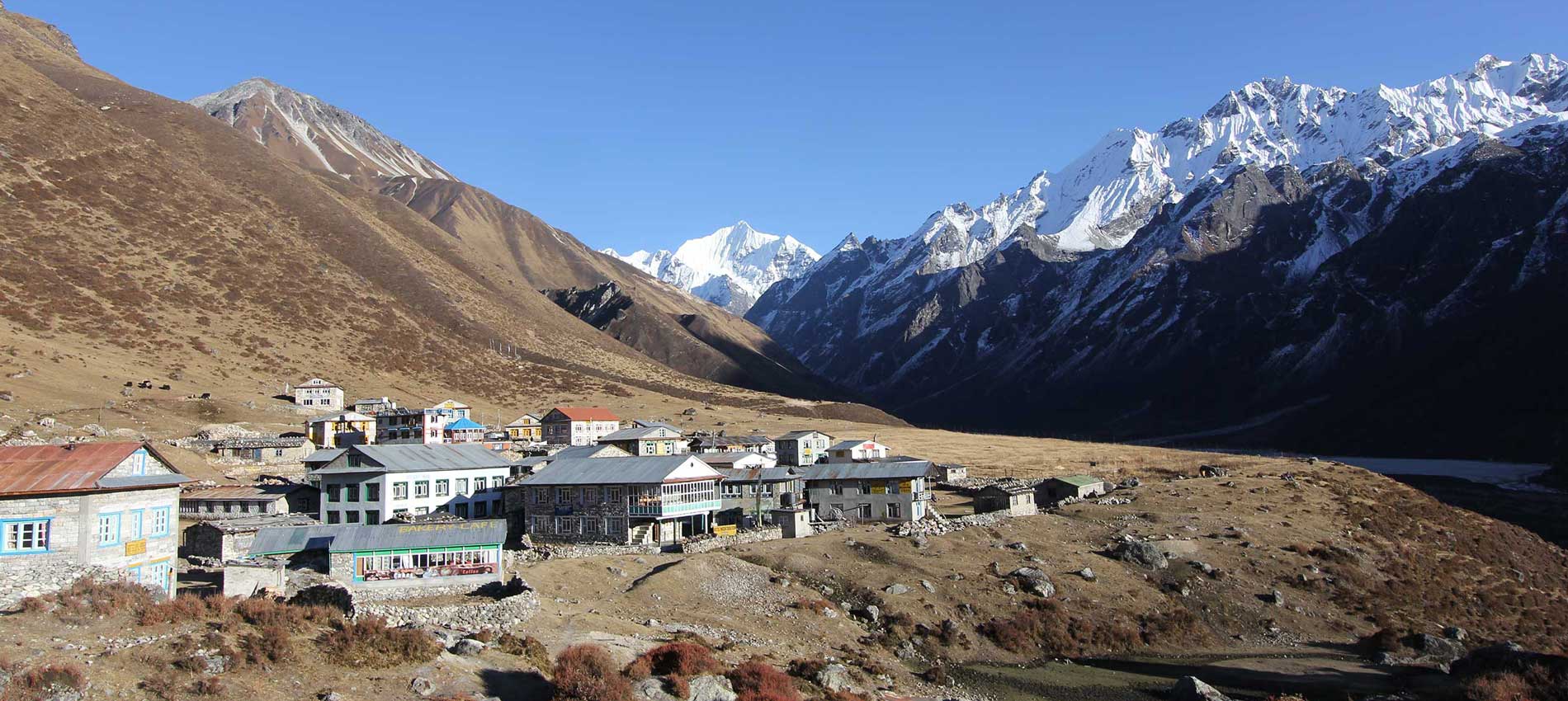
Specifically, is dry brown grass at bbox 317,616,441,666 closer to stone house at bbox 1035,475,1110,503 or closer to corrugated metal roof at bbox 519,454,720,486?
corrugated metal roof at bbox 519,454,720,486

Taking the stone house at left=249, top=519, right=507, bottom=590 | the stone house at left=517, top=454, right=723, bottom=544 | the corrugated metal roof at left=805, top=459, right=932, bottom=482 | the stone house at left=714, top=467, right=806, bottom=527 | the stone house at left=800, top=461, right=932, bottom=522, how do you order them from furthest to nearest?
the corrugated metal roof at left=805, top=459, right=932, bottom=482 → the stone house at left=800, top=461, right=932, bottom=522 → the stone house at left=714, top=467, right=806, bottom=527 → the stone house at left=517, top=454, right=723, bottom=544 → the stone house at left=249, top=519, right=507, bottom=590

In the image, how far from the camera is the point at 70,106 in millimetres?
195750

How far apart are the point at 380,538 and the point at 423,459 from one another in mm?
21993

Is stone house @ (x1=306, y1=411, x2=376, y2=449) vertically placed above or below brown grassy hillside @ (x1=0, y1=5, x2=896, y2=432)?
below

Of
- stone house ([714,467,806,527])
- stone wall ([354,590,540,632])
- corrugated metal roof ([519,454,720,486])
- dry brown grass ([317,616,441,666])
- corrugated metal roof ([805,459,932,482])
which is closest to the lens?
dry brown grass ([317,616,441,666])

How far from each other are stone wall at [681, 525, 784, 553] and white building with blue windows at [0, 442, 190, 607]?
85.8ft

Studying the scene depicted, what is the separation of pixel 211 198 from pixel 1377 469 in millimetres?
206025

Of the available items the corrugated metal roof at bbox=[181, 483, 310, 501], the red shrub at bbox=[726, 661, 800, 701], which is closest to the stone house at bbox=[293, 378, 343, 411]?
the corrugated metal roof at bbox=[181, 483, 310, 501]

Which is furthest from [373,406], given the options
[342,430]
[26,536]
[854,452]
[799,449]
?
[26,536]

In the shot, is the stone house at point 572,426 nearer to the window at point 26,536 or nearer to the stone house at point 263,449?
the stone house at point 263,449

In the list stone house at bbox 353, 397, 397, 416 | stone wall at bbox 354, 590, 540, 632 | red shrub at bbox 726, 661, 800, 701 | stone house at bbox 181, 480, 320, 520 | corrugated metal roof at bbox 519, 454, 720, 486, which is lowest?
red shrub at bbox 726, 661, 800, 701

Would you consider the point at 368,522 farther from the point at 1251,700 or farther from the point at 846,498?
→ the point at 1251,700

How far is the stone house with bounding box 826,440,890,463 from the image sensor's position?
9831 cm

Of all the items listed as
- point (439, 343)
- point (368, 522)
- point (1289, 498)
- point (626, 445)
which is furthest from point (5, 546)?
point (439, 343)
